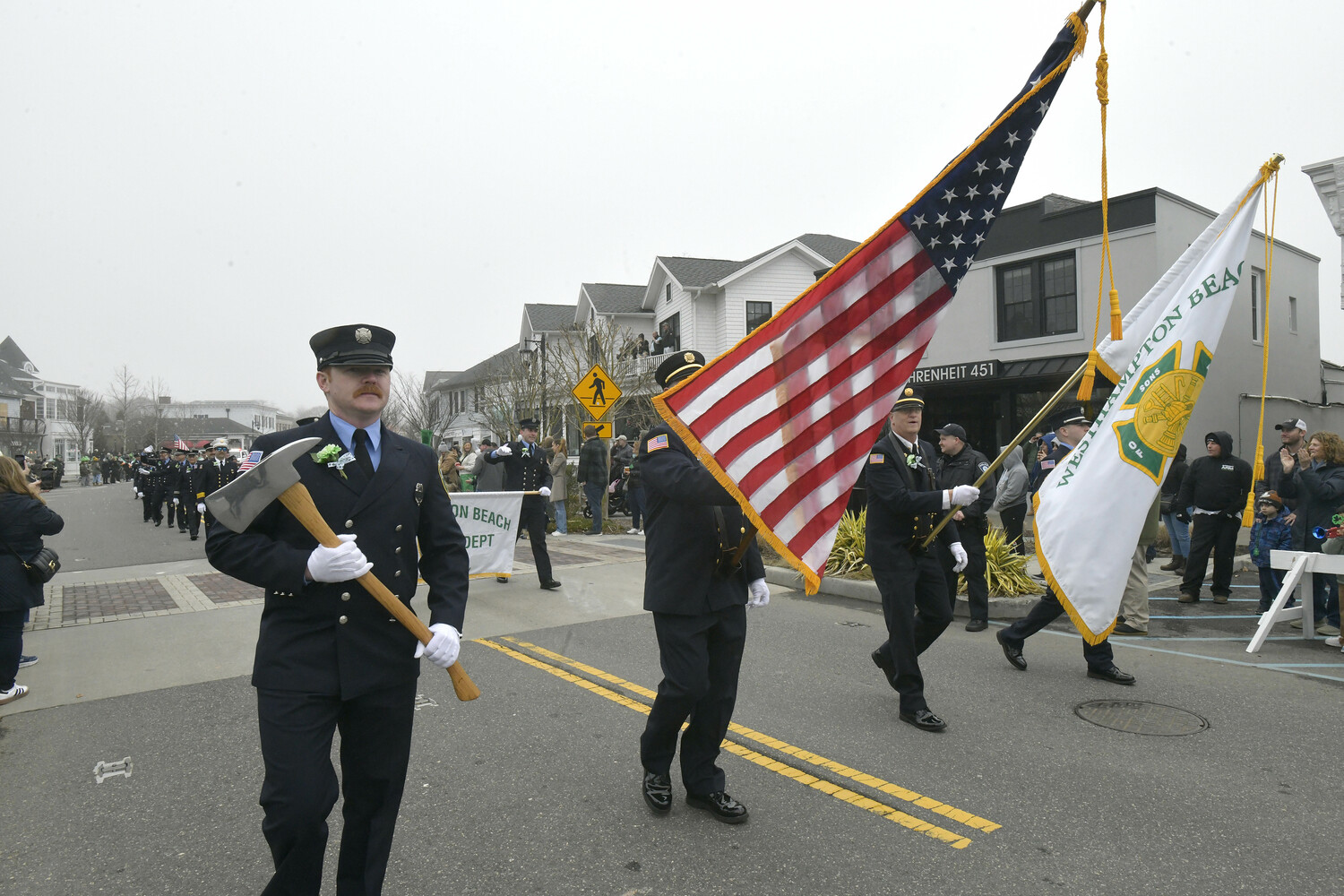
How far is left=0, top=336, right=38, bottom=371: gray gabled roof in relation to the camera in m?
103

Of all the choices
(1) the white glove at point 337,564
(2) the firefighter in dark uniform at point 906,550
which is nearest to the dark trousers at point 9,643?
(1) the white glove at point 337,564

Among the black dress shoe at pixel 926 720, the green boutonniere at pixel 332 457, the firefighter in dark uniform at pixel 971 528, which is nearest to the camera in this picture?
the green boutonniere at pixel 332 457

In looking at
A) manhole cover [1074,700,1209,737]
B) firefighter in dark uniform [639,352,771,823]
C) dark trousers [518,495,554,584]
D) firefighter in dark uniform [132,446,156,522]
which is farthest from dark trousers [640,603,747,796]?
firefighter in dark uniform [132,446,156,522]

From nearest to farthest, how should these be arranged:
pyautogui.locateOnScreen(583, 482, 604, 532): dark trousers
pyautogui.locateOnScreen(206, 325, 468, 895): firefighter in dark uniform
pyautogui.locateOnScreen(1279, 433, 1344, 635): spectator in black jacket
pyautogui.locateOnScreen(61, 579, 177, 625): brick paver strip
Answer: pyautogui.locateOnScreen(206, 325, 468, 895): firefighter in dark uniform
pyautogui.locateOnScreen(1279, 433, 1344, 635): spectator in black jacket
pyautogui.locateOnScreen(61, 579, 177, 625): brick paver strip
pyautogui.locateOnScreen(583, 482, 604, 532): dark trousers

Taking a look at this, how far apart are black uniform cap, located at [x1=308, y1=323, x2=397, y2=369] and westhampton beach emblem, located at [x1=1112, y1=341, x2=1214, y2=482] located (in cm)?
456

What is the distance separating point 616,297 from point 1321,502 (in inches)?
1383

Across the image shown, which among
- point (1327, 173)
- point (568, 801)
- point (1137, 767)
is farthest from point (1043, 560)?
point (1327, 173)

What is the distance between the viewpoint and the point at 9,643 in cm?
605

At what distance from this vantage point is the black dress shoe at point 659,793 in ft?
13.1

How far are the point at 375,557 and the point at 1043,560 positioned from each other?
4.35 m

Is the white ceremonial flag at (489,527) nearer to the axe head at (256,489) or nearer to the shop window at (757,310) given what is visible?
the axe head at (256,489)

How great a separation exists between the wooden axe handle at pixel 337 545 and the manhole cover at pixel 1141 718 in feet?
13.9

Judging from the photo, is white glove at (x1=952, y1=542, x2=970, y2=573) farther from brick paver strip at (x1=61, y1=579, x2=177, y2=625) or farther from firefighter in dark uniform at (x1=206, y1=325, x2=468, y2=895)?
brick paver strip at (x1=61, y1=579, x2=177, y2=625)

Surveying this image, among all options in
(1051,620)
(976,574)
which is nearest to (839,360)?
(1051,620)
